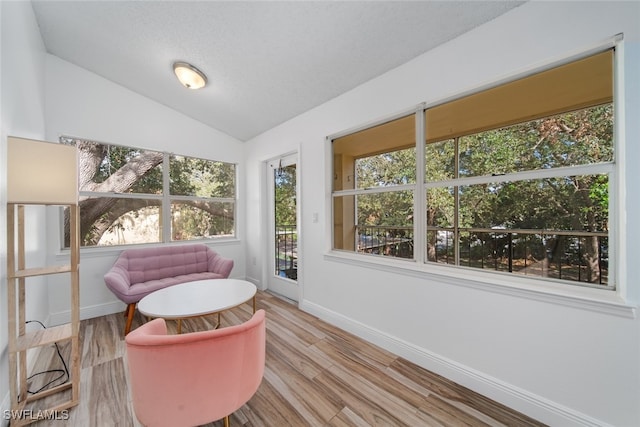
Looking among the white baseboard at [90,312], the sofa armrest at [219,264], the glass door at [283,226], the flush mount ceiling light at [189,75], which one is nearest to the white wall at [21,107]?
the white baseboard at [90,312]

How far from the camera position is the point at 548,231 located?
1.90m

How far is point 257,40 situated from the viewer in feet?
6.68

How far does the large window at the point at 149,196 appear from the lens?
2.90m

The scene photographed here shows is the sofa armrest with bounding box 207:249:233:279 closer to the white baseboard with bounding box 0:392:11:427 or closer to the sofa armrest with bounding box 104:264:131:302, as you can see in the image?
Answer: the sofa armrest with bounding box 104:264:131:302

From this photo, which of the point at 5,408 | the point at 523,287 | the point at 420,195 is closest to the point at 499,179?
the point at 420,195

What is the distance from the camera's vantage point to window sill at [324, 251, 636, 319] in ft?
4.07

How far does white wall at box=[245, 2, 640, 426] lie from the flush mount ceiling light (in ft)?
5.16

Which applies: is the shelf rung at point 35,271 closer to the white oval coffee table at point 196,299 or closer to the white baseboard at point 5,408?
the white oval coffee table at point 196,299

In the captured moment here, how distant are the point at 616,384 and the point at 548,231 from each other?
3.43 ft

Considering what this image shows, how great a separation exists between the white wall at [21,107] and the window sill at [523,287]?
2641 mm

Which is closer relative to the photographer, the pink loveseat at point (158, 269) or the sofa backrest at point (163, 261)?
the pink loveseat at point (158, 269)

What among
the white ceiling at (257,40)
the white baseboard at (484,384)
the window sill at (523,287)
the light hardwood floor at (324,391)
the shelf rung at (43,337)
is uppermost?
the white ceiling at (257,40)

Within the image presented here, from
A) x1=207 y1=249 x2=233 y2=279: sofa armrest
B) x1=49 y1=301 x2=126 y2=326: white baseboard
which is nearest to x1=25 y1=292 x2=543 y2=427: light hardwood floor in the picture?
x1=49 y1=301 x2=126 y2=326: white baseboard

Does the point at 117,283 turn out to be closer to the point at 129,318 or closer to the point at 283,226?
the point at 129,318
